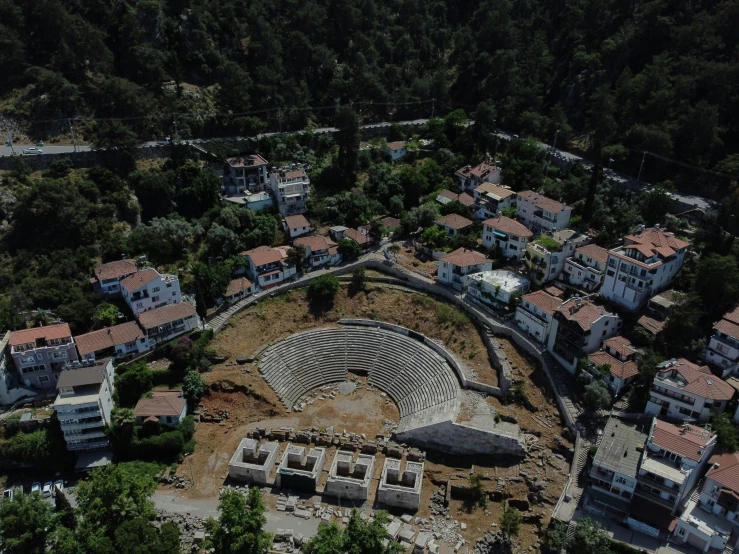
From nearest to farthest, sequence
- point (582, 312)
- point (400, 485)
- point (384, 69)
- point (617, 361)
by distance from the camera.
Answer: point (400, 485)
point (617, 361)
point (582, 312)
point (384, 69)

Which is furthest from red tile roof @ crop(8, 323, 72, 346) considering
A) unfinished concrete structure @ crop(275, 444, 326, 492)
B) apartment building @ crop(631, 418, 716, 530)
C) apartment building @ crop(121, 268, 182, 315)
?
apartment building @ crop(631, 418, 716, 530)

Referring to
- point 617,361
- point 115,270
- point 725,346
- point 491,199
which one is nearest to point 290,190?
point 115,270

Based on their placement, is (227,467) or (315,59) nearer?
(227,467)

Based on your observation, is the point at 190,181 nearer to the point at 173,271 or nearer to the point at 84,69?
the point at 173,271

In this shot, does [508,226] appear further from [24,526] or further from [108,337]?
[24,526]

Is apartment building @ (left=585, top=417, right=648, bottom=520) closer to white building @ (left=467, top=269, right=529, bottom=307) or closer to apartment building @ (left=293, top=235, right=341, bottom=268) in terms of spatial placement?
white building @ (left=467, top=269, right=529, bottom=307)

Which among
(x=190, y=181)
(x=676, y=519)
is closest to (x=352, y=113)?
(x=190, y=181)

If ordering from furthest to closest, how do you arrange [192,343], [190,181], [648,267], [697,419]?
[190,181], [192,343], [648,267], [697,419]
